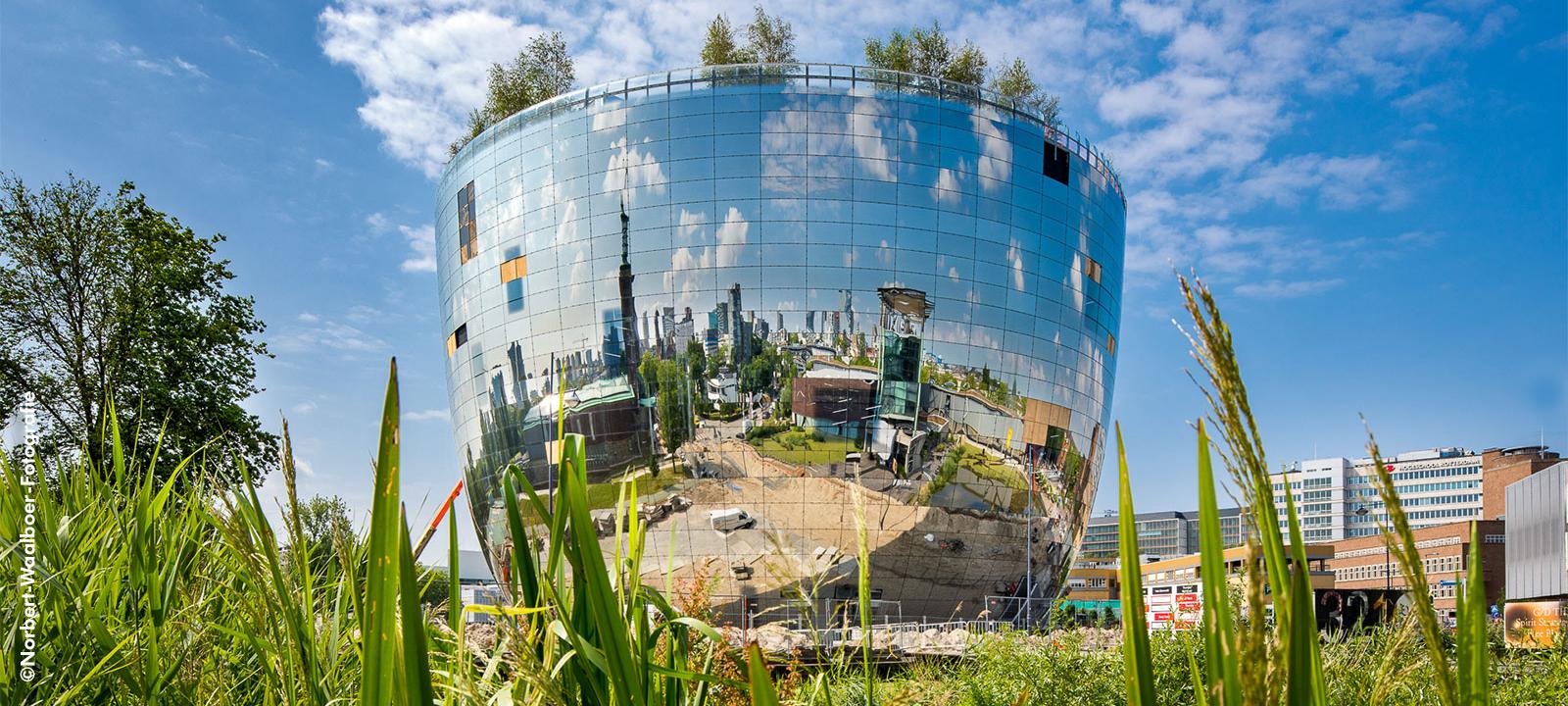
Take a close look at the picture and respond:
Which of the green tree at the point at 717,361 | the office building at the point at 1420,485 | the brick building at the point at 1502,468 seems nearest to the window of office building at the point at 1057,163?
the green tree at the point at 717,361

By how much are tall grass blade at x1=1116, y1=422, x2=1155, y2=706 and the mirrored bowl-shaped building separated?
21874 millimetres

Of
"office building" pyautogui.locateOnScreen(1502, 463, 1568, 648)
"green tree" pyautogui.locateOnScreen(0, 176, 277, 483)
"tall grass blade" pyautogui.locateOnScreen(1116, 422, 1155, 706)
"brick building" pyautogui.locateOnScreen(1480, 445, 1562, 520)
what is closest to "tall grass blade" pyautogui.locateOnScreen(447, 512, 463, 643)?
"tall grass blade" pyautogui.locateOnScreen(1116, 422, 1155, 706)

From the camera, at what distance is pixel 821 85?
25.8m

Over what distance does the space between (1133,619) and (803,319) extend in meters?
23.1

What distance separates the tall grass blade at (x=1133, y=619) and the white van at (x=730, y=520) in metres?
23.5

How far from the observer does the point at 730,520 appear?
24.3 m

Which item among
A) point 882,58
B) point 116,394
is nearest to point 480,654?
point 116,394

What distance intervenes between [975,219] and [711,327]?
743 cm

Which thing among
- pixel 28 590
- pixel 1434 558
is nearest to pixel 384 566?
pixel 28 590

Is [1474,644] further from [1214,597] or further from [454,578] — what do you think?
[454,578]

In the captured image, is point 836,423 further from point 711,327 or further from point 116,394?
point 116,394

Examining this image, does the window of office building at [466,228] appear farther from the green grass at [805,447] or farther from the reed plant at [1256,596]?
the reed plant at [1256,596]

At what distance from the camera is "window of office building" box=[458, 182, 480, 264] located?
2831cm

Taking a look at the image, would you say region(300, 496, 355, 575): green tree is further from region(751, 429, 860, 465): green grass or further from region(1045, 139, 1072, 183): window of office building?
region(1045, 139, 1072, 183): window of office building
